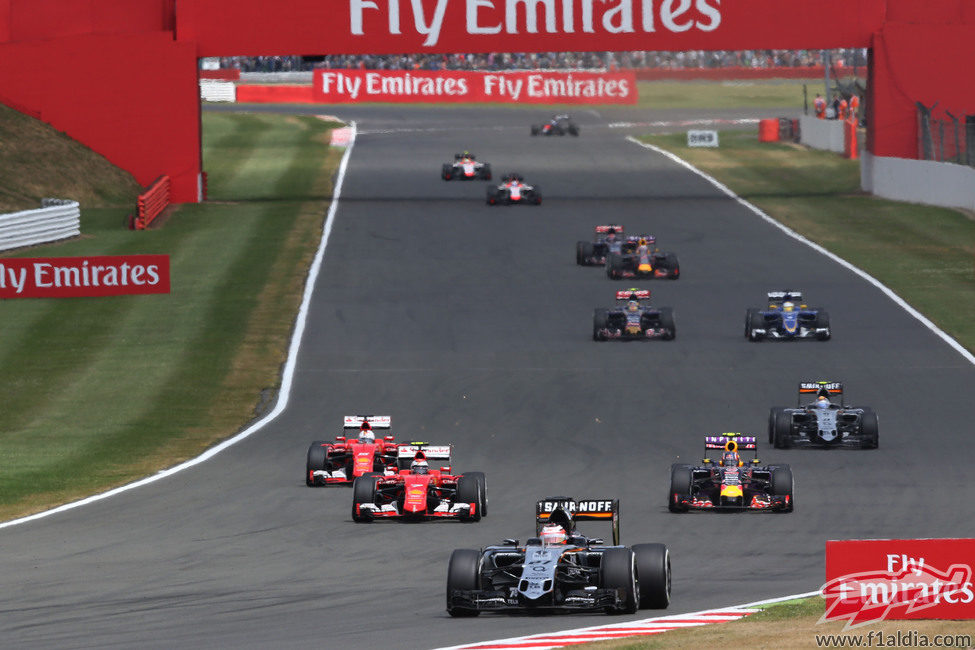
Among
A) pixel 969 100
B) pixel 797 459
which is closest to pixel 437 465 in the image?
pixel 797 459

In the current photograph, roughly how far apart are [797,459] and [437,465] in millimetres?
5639

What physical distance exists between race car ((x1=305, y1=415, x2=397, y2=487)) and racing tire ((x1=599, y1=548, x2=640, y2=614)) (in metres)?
8.74

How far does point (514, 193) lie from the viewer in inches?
2397

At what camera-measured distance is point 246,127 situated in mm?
93312

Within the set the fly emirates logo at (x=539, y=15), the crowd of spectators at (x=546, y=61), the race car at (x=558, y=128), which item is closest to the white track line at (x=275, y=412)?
the fly emirates logo at (x=539, y=15)

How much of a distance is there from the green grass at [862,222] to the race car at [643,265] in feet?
16.4

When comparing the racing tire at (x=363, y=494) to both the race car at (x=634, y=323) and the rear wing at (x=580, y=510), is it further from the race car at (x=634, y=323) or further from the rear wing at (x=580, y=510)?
the race car at (x=634, y=323)

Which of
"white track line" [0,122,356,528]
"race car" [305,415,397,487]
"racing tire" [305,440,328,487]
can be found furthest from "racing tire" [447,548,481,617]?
"racing tire" [305,440,328,487]

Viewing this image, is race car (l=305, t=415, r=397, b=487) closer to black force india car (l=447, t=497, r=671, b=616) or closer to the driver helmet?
the driver helmet

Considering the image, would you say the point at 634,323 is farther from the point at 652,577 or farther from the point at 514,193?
the point at 514,193

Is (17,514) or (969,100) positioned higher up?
(969,100)

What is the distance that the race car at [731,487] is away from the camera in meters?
22.2

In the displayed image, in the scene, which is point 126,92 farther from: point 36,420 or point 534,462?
point 534,462

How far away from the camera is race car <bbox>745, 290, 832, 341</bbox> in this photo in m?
37.0
